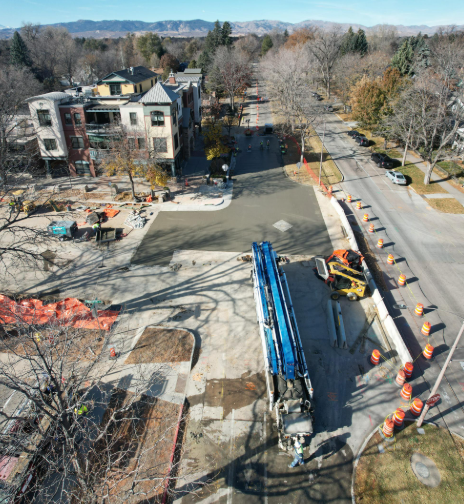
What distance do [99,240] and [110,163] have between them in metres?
10.3

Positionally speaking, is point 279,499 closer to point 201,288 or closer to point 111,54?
point 201,288

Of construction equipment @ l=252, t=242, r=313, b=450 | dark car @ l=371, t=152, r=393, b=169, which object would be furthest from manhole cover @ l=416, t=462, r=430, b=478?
dark car @ l=371, t=152, r=393, b=169

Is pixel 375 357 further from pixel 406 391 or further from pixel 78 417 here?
pixel 78 417

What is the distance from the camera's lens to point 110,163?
3562 cm

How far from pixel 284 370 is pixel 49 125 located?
3822 cm

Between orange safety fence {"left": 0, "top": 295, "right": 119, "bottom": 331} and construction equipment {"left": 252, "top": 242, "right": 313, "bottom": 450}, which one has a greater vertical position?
construction equipment {"left": 252, "top": 242, "right": 313, "bottom": 450}

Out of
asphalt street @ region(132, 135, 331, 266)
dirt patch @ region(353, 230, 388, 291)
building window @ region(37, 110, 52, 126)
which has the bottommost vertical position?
asphalt street @ region(132, 135, 331, 266)

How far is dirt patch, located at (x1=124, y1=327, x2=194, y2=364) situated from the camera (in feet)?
62.6

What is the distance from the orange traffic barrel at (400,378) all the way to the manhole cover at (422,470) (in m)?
3.98

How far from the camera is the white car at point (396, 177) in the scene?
39.8 meters

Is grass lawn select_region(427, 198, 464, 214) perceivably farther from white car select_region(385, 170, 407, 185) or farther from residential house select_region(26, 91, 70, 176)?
residential house select_region(26, 91, 70, 176)

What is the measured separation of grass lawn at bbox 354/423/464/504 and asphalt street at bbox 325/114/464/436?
1.17 m

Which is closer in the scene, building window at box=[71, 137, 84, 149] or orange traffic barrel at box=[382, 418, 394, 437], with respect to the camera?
orange traffic barrel at box=[382, 418, 394, 437]

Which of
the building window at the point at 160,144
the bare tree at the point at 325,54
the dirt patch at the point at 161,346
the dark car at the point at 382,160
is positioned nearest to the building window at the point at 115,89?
the building window at the point at 160,144
